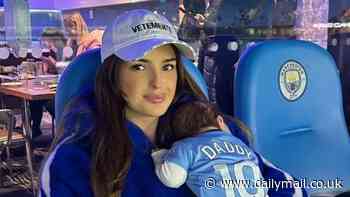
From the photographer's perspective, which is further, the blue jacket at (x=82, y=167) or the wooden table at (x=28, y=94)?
the wooden table at (x=28, y=94)

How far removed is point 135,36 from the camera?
0.97 meters

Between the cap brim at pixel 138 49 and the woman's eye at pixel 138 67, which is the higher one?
the cap brim at pixel 138 49

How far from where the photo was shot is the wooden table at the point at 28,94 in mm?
2834

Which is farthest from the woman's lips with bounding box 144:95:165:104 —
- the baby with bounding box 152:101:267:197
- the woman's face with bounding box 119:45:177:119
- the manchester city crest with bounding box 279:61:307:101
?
the manchester city crest with bounding box 279:61:307:101

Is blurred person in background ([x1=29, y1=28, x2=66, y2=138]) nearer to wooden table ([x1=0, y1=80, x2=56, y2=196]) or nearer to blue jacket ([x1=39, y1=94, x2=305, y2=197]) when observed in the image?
wooden table ([x1=0, y1=80, x2=56, y2=196])

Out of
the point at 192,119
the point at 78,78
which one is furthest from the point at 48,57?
the point at 192,119

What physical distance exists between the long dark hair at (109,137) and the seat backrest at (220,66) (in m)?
0.59

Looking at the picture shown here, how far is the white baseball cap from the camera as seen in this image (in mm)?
949

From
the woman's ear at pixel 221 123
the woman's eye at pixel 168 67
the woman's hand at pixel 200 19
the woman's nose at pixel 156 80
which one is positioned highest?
the woman's hand at pixel 200 19

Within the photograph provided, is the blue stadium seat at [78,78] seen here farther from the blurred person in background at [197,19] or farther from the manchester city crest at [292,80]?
the blurred person in background at [197,19]

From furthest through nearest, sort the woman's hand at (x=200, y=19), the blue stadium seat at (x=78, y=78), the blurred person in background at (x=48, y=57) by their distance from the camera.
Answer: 1. the blurred person in background at (x=48, y=57)
2. the woman's hand at (x=200, y=19)
3. the blue stadium seat at (x=78, y=78)

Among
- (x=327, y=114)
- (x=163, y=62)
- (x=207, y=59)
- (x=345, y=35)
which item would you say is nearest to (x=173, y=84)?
(x=163, y=62)

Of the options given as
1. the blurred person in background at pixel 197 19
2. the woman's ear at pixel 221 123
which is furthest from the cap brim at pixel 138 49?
the blurred person in background at pixel 197 19

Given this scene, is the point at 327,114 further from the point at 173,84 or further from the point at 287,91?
the point at 173,84
